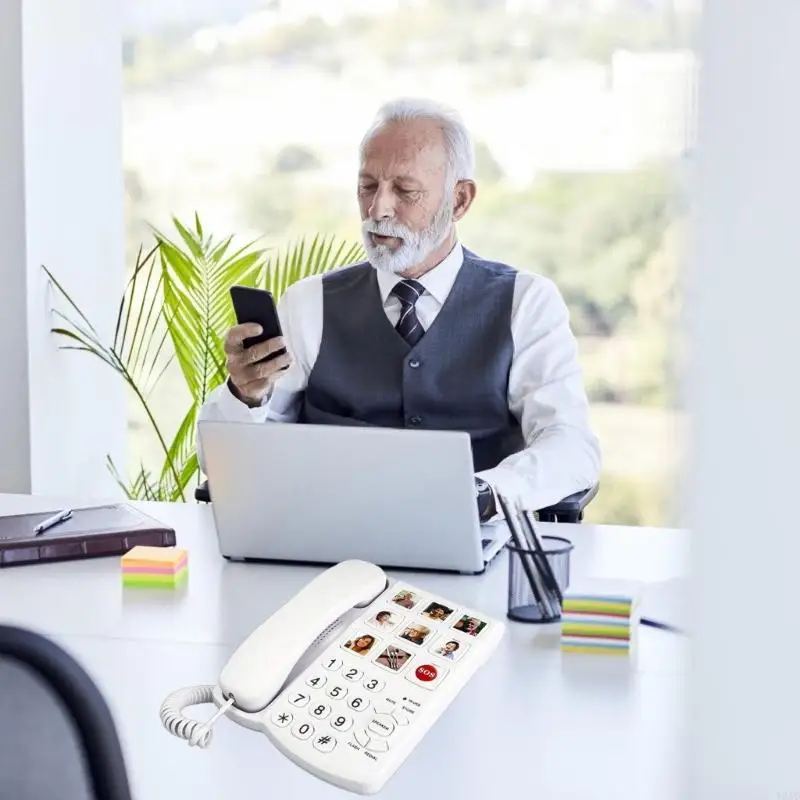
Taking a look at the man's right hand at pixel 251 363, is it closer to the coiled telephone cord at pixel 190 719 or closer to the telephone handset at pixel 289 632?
the telephone handset at pixel 289 632

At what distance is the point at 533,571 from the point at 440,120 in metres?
1.28

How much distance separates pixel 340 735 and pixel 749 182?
0.68 m

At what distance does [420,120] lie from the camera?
2.43 meters

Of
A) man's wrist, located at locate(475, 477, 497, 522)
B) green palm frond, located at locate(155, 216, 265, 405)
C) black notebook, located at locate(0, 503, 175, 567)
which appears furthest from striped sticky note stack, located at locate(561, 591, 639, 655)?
green palm frond, located at locate(155, 216, 265, 405)

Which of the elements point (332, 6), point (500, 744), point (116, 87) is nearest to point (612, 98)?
point (332, 6)

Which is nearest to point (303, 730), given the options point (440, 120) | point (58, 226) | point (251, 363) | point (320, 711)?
point (320, 711)

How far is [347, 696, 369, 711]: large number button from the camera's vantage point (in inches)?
37.5

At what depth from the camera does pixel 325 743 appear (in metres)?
0.92

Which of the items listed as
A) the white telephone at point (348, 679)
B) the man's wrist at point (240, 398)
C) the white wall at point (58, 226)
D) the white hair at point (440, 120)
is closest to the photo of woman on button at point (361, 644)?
the white telephone at point (348, 679)

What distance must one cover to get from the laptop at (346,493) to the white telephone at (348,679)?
34 centimetres

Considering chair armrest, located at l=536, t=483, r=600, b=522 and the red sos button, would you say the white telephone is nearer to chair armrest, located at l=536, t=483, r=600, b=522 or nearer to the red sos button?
the red sos button

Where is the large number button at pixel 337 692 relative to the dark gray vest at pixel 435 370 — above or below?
below

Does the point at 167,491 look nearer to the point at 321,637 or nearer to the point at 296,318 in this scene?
the point at 296,318

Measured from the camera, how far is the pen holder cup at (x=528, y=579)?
142cm
